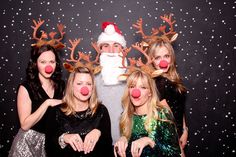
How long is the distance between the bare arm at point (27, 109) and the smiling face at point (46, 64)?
0.68 feet

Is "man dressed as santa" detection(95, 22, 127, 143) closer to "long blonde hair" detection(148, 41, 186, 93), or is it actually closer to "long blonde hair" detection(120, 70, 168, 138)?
"long blonde hair" detection(148, 41, 186, 93)

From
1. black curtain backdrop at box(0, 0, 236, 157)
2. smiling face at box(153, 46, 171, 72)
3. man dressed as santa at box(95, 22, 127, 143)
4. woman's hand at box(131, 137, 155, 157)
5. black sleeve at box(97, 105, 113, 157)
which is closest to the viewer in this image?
woman's hand at box(131, 137, 155, 157)

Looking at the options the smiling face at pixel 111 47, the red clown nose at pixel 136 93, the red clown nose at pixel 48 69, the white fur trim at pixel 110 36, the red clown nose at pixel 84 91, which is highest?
the white fur trim at pixel 110 36

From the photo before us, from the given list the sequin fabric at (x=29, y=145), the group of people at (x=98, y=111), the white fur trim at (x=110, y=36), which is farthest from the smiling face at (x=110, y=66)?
the sequin fabric at (x=29, y=145)

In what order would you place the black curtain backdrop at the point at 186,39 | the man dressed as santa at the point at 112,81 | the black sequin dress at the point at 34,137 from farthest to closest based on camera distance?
the black curtain backdrop at the point at 186,39 < the man dressed as santa at the point at 112,81 < the black sequin dress at the point at 34,137

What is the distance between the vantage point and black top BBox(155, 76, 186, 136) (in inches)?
110

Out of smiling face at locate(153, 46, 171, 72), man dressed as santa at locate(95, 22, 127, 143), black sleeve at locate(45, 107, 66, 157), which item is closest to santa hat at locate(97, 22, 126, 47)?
man dressed as santa at locate(95, 22, 127, 143)

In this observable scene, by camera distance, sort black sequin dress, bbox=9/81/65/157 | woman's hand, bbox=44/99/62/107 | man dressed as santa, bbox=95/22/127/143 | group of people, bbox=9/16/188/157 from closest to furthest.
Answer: group of people, bbox=9/16/188/157, woman's hand, bbox=44/99/62/107, black sequin dress, bbox=9/81/65/157, man dressed as santa, bbox=95/22/127/143

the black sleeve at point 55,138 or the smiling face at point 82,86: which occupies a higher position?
the smiling face at point 82,86

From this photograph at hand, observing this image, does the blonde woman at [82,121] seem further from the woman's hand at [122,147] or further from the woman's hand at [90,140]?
the woman's hand at [122,147]

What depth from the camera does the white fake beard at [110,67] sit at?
3.05 m

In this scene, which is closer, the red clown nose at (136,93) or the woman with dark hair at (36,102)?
the red clown nose at (136,93)

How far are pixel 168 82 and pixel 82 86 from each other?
0.79m

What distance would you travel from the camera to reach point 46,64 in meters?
2.77
